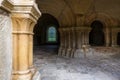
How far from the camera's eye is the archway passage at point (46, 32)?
706 inches

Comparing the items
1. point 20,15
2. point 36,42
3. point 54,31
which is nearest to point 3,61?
point 20,15

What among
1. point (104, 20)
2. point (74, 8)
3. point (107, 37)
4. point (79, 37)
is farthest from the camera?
point (107, 37)

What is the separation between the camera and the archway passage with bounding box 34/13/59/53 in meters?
17.9

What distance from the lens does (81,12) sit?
905cm

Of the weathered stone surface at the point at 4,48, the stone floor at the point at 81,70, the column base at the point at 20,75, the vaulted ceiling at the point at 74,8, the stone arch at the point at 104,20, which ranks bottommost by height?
the stone floor at the point at 81,70

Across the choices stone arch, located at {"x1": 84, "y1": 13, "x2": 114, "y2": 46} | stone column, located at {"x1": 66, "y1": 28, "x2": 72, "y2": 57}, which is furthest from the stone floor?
stone arch, located at {"x1": 84, "y1": 13, "x2": 114, "y2": 46}

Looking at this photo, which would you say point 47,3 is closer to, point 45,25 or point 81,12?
point 81,12

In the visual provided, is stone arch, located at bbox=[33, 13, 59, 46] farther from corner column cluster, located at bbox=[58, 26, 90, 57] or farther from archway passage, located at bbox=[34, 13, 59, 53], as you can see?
corner column cluster, located at bbox=[58, 26, 90, 57]

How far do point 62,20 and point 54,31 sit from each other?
10494 millimetres

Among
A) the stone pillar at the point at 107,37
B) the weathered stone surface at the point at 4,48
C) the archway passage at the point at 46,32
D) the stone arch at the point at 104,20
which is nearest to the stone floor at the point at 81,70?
the stone pillar at the point at 107,37

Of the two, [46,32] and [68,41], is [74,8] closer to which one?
[68,41]

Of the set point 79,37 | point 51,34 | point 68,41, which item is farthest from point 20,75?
point 51,34

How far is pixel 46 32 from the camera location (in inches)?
768

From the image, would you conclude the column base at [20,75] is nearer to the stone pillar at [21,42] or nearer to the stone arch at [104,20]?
the stone pillar at [21,42]
